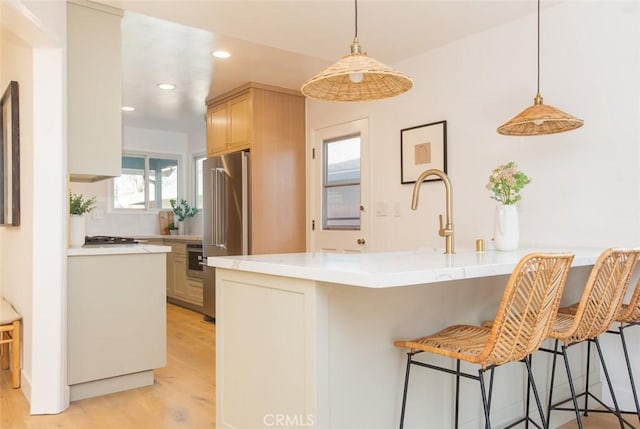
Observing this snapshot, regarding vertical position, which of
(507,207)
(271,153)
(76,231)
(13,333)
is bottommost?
(13,333)

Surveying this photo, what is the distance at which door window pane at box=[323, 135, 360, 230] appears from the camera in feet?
14.7

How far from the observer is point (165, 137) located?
23.0 feet

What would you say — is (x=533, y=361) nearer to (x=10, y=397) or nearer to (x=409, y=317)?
(x=409, y=317)

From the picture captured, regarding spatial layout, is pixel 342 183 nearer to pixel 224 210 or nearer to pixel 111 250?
pixel 224 210

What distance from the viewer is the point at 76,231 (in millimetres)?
3049

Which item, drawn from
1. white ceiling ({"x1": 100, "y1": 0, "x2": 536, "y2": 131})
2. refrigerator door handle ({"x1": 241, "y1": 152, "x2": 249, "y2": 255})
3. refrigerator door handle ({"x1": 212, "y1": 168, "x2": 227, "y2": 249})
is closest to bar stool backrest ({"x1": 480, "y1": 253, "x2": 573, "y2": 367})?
white ceiling ({"x1": 100, "y1": 0, "x2": 536, "y2": 131})

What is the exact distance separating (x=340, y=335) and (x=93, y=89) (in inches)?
87.3

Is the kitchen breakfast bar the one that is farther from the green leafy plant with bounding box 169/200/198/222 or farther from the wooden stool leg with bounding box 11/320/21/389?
the green leafy plant with bounding box 169/200/198/222

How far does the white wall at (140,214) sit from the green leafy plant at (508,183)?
4924 mm

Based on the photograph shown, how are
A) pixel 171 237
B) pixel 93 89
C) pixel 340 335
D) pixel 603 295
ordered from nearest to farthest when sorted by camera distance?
pixel 340 335, pixel 603 295, pixel 93 89, pixel 171 237

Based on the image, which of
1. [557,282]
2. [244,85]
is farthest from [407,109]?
[557,282]

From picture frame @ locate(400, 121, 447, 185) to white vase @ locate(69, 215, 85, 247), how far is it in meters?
2.38

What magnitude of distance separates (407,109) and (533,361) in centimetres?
219

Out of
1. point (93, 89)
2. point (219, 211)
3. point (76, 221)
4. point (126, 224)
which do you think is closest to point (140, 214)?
point (126, 224)
